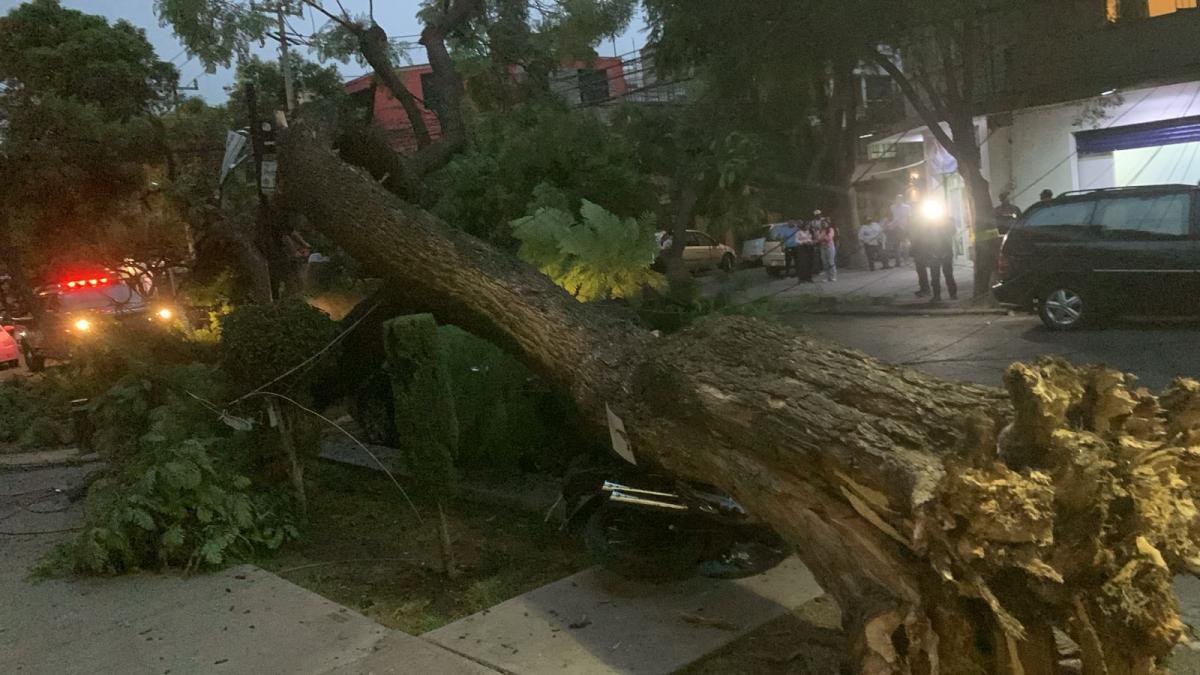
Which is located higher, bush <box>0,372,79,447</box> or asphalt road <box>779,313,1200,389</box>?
bush <box>0,372,79,447</box>

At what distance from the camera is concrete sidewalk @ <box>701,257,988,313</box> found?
291 inches

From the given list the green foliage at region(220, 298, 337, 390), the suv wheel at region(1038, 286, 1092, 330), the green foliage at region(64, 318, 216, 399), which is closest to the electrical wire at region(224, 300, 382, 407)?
the green foliage at region(220, 298, 337, 390)

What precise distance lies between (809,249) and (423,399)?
15143 millimetres

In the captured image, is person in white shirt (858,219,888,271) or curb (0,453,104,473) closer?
curb (0,453,104,473)

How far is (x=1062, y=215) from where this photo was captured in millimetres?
11641

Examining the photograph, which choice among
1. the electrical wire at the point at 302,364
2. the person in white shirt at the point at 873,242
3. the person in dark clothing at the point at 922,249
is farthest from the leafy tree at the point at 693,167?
the person in white shirt at the point at 873,242

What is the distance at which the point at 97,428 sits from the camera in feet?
22.0

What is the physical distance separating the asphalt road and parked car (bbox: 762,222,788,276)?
651 cm

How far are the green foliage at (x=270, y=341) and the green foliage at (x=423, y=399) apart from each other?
91cm

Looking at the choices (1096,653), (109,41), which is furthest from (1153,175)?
(109,41)

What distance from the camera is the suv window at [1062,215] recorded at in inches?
452

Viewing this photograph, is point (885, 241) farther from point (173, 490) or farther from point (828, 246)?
point (173, 490)

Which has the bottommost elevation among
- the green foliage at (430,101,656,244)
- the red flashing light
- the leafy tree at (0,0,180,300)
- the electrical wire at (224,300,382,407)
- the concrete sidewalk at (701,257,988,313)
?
the concrete sidewalk at (701,257,988,313)

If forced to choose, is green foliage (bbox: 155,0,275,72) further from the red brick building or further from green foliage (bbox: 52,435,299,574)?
green foliage (bbox: 52,435,299,574)
